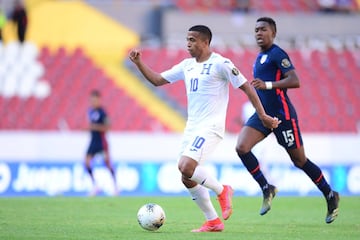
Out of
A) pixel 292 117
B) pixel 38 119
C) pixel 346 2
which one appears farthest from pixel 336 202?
pixel 346 2

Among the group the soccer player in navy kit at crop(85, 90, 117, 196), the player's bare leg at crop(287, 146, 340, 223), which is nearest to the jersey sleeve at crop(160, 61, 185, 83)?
the player's bare leg at crop(287, 146, 340, 223)

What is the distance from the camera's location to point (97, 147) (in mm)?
19188

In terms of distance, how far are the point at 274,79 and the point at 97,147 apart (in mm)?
8998

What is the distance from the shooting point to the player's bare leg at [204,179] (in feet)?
31.3

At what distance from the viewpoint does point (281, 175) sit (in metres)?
20.4

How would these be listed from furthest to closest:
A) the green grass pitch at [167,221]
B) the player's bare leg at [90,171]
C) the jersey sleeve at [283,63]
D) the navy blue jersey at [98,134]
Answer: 1. the navy blue jersey at [98,134]
2. the player's bare leg at [90,171]
3. the jersey sleeve at [283,63]
4. the green grass pitch at [167,221]

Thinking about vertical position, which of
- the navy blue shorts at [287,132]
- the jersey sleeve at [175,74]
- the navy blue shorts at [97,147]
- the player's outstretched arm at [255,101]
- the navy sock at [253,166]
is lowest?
the navy blue shorts at [97,147]

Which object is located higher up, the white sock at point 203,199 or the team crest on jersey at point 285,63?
the team crest on jersey at point 285,63

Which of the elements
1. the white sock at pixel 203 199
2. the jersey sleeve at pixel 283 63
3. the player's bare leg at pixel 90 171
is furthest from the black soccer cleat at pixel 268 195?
the player's bare leg at pixel 90 171

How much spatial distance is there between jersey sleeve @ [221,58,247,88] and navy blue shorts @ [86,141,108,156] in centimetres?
974

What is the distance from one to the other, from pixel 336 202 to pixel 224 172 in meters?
9.23

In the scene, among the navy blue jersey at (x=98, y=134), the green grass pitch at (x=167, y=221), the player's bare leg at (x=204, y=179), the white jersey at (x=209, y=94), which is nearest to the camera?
the green grass pitch at (x=167, y=221)

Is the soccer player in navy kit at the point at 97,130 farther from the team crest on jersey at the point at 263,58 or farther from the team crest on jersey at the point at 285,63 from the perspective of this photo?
the team crest on jersey at the point at 285,63

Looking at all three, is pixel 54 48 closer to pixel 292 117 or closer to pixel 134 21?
pixel 134 21
